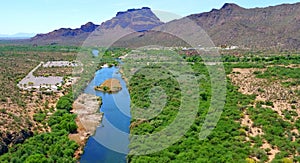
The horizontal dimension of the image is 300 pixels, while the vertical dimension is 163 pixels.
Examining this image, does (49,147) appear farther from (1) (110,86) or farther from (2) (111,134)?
(1) (110,86)

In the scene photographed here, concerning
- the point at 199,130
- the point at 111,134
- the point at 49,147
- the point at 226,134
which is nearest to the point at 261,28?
the point at 199,130

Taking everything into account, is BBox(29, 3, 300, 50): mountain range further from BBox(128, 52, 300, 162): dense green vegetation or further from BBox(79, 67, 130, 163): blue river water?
BBox(79, 67, 130, 163): blue river water

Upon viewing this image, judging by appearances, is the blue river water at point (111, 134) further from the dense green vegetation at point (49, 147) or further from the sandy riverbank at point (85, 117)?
the dense green vegetation at point (49, 147)

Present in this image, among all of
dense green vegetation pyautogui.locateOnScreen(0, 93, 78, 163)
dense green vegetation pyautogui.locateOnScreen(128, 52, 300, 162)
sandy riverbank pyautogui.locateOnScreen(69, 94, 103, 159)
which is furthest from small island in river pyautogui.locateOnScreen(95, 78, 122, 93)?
dense green vegetation pyautogui.locateOnScreen(0, 93, 78, 163)

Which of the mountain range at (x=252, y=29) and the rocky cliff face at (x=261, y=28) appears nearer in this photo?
the rocky cliff face at (x=261, y=28)

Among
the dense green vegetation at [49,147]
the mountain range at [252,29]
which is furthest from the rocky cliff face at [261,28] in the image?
Result: the dense green vegetation at [49,147]
